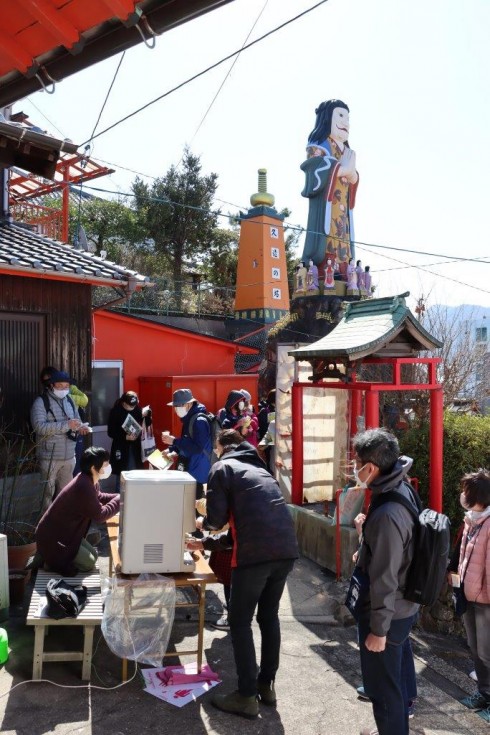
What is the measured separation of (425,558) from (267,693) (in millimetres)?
1546

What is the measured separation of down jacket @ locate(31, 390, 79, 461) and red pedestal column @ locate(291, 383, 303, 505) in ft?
9.07

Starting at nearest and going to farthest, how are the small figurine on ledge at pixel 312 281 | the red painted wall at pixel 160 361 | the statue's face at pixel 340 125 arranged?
1. the red painted wall at pixel 160 361
2. the small figurine on ledge at pixel 312 281
3. the statue's face at pixel 340 125

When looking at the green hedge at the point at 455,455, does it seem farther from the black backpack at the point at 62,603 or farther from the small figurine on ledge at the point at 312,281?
the small figurine on ledge at the point at 312,281

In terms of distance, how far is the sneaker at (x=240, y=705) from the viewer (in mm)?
3520

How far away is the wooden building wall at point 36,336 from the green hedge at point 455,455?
457cm

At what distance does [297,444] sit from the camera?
728 cm

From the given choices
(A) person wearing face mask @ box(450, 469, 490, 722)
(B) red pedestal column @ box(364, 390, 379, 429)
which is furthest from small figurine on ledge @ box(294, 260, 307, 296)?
(A) person wearing face mask @ box(450, 469, 490, 722)

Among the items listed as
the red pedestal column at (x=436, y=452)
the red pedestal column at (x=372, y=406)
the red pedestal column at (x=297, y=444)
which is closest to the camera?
the red pedestal column at (x=372, y=406)

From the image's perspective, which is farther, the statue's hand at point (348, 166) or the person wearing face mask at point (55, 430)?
the statue's hand at point (348, 166)

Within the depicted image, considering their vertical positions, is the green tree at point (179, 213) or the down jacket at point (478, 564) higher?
the green tree at point (179, 213)

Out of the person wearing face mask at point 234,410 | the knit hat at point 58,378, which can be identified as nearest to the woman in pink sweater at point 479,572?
the person wearing face mask at point 234,410

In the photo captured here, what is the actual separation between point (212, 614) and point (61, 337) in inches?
165

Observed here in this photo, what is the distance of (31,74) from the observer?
2834 mm

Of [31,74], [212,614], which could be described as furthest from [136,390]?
[31,74]
